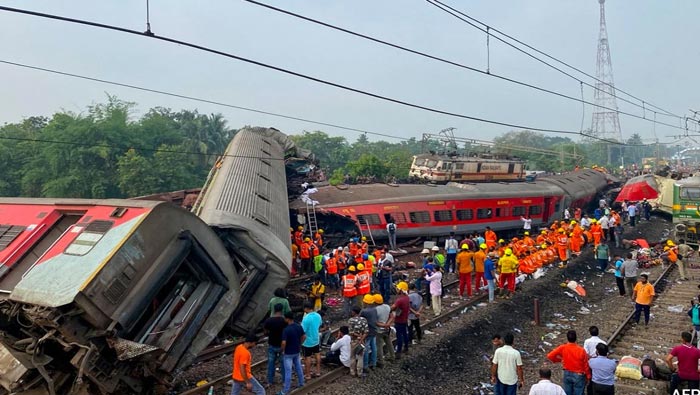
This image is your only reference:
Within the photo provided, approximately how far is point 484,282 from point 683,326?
520cm

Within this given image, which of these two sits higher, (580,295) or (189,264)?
(189,264)

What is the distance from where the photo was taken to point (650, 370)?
26.5 feet

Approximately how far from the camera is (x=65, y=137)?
3838 centimetres

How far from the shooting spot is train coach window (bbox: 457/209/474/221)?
21828 millimetres

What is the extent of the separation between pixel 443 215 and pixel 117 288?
648 inches

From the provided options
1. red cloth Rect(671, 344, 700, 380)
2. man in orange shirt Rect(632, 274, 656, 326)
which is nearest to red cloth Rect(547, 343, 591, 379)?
red cloth Rect(671, 344, 700, 380)

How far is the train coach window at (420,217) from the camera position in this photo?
2053cm

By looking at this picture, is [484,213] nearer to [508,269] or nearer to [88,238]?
[508,269]

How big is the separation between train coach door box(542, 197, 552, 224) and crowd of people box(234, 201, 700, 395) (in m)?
5.17


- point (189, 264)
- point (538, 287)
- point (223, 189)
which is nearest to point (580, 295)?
point (538, 287)

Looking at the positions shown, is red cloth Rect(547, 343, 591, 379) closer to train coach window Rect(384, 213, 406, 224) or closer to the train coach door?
train coach window Rect(384, 213, 406, 224)

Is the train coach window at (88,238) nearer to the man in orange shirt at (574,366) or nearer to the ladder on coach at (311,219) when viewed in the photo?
the man in orange shirt at (574,366)

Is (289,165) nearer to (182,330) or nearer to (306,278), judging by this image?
(306,278)

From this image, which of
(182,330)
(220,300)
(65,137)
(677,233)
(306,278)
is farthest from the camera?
(65,137)
